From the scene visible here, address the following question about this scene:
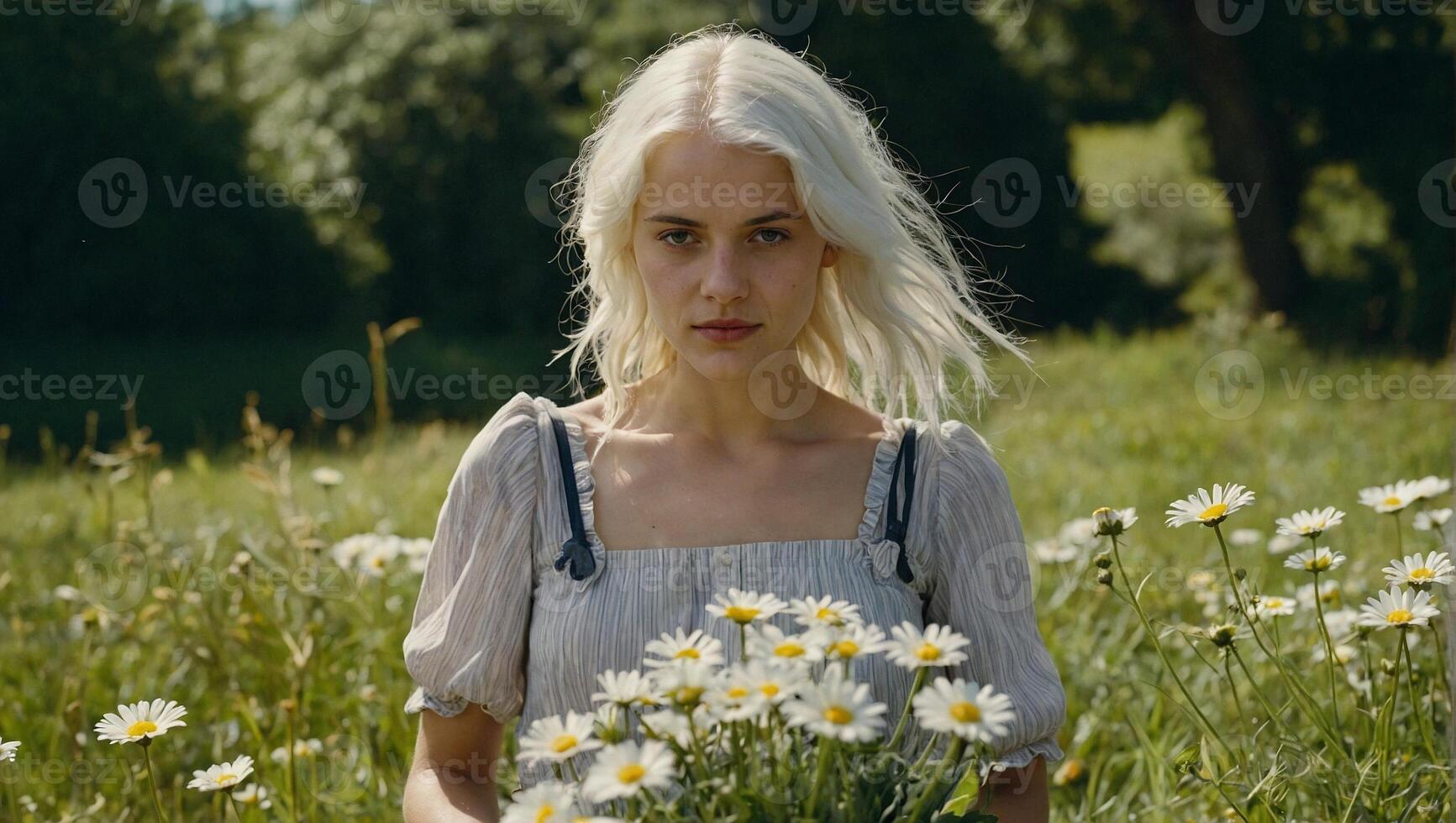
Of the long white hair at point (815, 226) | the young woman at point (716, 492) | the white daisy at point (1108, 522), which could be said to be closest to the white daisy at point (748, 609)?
the young woman at point (716, 492)

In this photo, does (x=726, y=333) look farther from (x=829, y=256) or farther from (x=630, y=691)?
(x=630, y=691)

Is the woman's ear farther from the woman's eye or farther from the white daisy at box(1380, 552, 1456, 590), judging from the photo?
the white daisy at box(1380, 552, 1456, 590)

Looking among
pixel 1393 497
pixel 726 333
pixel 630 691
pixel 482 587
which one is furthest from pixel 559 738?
pixel 1393 497

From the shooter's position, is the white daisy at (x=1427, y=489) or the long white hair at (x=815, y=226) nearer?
the long white hair at (x=815, y=226)

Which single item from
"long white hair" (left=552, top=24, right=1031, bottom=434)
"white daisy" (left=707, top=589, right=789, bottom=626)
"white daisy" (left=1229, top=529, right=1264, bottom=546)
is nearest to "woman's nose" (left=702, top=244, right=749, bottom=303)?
"long white hair" (left=552, top=24, right=1031, bottom=434)

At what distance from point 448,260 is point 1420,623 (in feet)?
43.5

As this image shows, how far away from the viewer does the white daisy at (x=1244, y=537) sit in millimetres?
4023

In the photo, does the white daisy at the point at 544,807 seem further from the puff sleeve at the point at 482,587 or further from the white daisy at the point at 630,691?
the puff sleeve at the point at 482,587

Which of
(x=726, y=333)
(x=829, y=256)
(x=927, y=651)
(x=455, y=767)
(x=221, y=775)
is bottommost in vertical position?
(x=455, y=767)

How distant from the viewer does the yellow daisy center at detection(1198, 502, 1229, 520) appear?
6.61 feet

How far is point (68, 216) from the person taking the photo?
11219 millimetres

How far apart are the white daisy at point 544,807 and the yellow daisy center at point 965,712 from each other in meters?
0.35

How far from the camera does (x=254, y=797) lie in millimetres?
2600

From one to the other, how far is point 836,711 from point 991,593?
1028 millimetres
